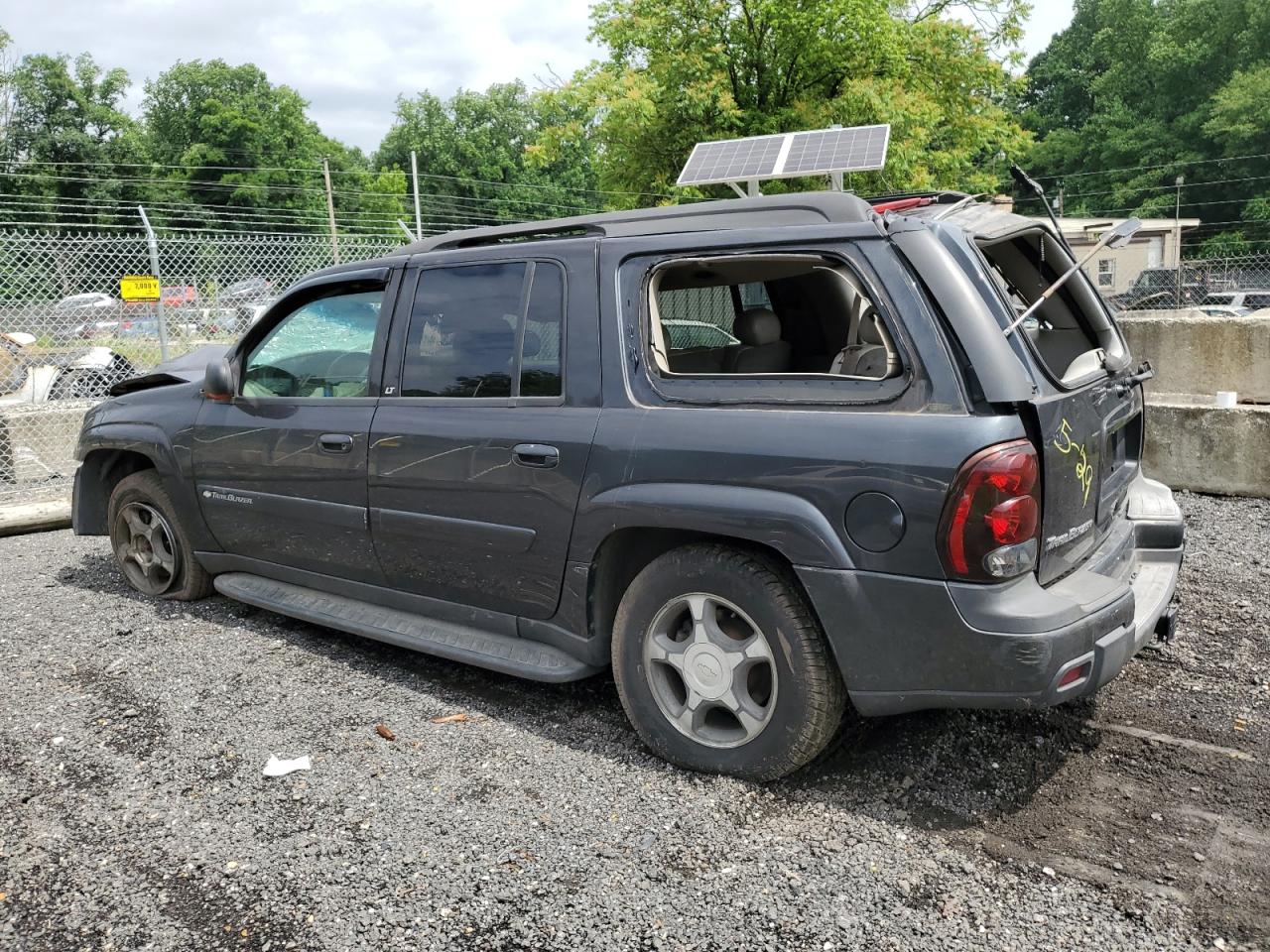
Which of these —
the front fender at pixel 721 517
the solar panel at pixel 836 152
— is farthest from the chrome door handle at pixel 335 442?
the solar panel at pixel 836 152

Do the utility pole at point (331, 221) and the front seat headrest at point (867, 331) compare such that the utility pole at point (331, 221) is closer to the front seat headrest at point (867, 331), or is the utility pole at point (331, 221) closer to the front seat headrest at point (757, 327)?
the front seat headrest at point (757, 327)

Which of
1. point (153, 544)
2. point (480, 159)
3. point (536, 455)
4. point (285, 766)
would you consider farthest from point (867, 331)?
point (480, 159)

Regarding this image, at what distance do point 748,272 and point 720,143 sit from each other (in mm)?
6032

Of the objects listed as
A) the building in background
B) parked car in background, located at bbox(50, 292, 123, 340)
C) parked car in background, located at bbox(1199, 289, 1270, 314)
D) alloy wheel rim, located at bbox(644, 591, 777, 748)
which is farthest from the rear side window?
the building in background

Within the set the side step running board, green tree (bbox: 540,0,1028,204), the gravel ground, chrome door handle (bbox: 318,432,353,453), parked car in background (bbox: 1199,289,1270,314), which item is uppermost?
green tree (bbox: 540,0,1028,204)

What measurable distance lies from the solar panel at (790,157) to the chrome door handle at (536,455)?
14.4 feet

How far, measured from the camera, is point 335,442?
418 centimetres

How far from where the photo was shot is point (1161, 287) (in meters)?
27.9

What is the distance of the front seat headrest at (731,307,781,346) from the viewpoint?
13.3 feet

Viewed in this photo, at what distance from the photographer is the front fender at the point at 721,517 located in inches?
115

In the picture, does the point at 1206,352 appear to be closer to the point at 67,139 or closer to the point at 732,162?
the point at 732,162

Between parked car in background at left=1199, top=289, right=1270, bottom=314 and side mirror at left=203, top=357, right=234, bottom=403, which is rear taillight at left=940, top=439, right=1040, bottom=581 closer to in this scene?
side mirror at left=203, top=357, right=234, bottom=403

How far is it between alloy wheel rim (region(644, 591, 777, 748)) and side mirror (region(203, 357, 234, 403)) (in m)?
2.49

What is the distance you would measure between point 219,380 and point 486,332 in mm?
1550
